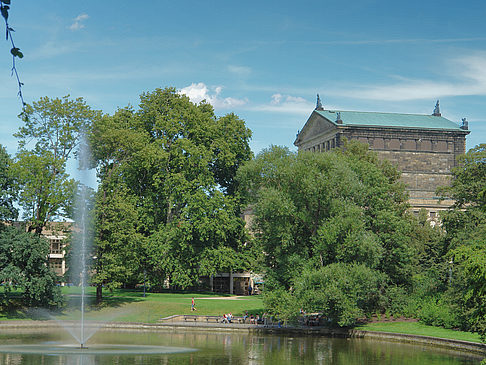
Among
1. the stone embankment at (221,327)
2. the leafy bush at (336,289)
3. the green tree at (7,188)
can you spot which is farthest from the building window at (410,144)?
the green tree at (7,188)

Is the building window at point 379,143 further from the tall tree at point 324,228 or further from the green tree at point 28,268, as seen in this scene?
the green tree at point 28,268

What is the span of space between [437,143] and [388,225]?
83.0m

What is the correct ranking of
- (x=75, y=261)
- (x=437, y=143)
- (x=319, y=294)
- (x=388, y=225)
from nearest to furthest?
1. (x=319, y=294)
2. (x=388, y=225)
3. (x=75, y=261)
4. (x=437, y=143)

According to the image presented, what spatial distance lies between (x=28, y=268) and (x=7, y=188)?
25.7ft

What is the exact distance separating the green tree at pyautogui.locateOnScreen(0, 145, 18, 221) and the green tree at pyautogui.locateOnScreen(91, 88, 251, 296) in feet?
23.9

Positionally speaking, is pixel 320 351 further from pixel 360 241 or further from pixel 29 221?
pixel 29 221

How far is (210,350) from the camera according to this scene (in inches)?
1416

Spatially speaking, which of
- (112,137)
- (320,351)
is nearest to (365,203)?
(320,351)

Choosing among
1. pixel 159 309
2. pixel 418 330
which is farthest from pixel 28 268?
pixel 418 330

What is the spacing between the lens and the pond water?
1265 inches

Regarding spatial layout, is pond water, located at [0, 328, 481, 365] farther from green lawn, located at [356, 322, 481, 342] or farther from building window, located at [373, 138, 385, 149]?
building window, located at [373, 138, 385, 149]

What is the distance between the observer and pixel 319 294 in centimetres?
4372

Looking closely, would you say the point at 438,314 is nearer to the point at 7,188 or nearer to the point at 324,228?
the point at 324,228

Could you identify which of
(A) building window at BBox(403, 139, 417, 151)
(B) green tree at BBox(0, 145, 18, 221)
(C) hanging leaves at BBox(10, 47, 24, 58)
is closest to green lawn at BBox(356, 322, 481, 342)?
(B) green tree at BBox(0, 145, 18, 221)
